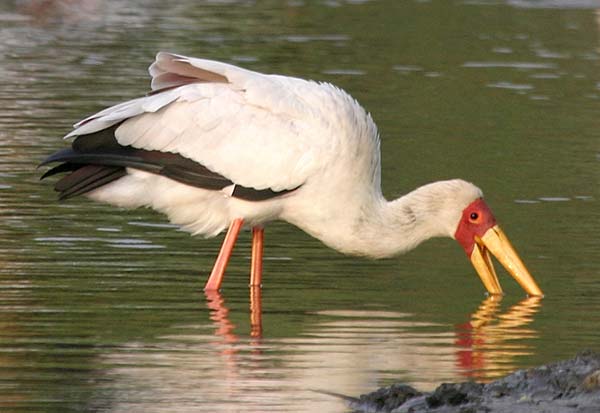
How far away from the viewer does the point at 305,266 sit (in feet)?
37.8

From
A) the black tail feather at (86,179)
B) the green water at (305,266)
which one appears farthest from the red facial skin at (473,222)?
the black tail feather at (86,179)

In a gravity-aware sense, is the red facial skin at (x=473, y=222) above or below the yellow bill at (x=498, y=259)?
above

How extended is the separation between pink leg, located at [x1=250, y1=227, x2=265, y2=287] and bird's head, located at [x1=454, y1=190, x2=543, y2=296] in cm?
120

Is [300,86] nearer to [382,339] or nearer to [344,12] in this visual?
[382,339]

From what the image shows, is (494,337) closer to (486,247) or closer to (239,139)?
(486,247)

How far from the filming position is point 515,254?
35.9 feet

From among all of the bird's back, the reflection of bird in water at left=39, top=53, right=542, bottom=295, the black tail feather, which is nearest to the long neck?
the reflection of bird in water at left=39, top=53, right=542, bottom=295

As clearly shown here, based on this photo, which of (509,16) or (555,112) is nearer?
(555,112)

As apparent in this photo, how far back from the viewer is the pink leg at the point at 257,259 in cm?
1088

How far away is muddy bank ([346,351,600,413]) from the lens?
753 cm

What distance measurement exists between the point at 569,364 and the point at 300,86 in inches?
138

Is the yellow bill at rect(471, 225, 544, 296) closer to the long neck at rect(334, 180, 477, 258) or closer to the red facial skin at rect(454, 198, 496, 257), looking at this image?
the red facial skin at rect(454, 198, 496, 257)

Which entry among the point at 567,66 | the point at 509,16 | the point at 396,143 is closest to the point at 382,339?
the point at 396,143

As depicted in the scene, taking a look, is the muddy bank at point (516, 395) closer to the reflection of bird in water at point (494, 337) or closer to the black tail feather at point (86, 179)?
the reflection of bird in water at point (494, 337)
